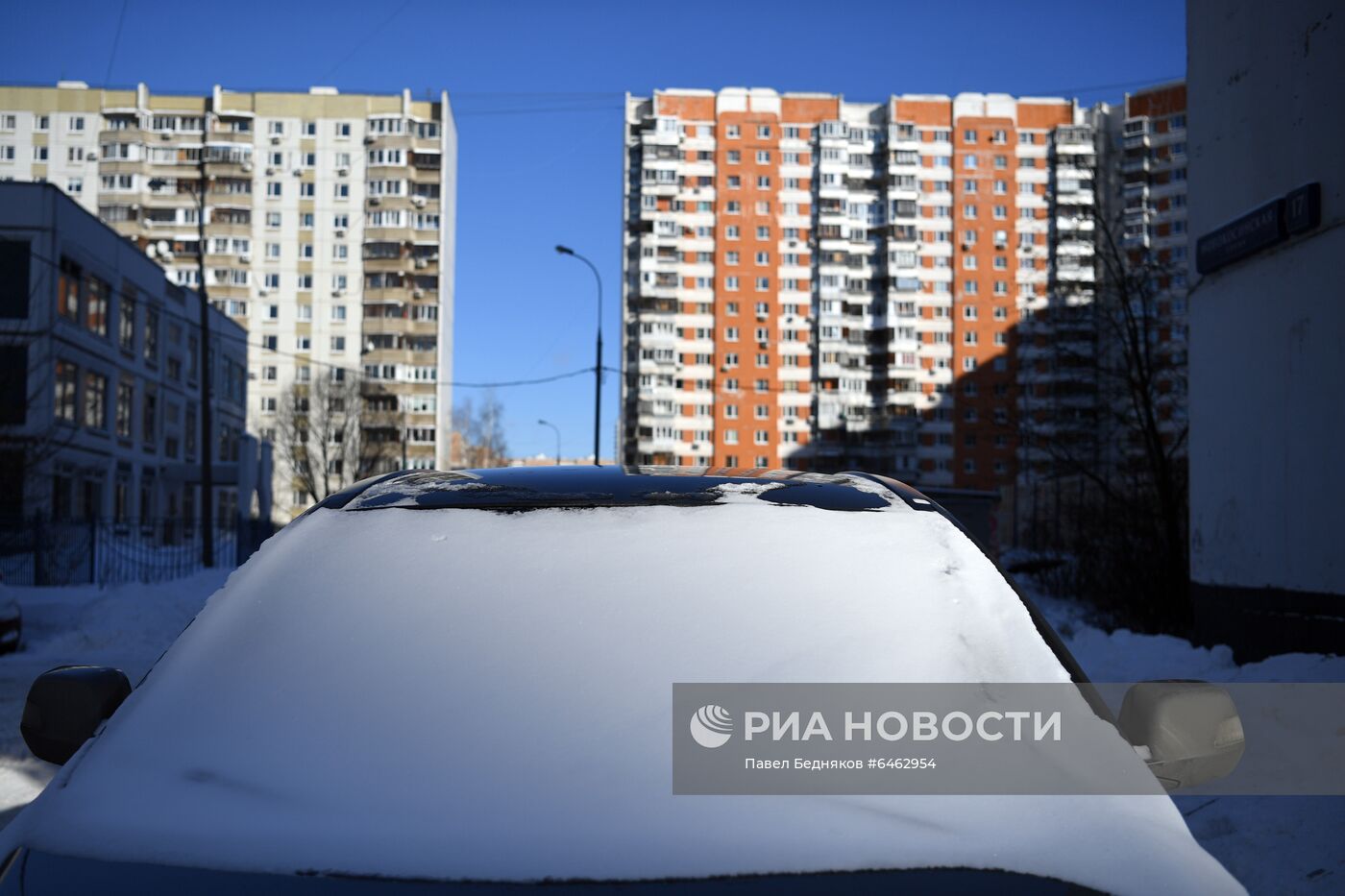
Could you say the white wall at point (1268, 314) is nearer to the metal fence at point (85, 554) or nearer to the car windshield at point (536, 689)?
the car windshield at point (536, 689)

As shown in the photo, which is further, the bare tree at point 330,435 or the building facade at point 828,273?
the building facade at point 828,273

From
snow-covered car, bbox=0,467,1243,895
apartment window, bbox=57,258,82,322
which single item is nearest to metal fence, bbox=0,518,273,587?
apartment window, bbox=57,258,82,322

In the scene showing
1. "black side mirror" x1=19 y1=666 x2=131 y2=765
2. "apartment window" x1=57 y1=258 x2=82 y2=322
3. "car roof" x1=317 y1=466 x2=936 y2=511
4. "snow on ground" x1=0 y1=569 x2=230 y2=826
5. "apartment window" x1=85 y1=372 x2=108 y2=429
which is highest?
"apartment window" x1=57 y1=258 x2=82 y2=322

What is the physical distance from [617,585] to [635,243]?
336 feet

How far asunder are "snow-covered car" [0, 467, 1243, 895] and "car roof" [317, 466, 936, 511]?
0.4 inches

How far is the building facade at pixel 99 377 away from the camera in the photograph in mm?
33062

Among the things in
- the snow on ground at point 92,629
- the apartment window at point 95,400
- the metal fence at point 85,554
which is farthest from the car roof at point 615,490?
the apartment window at point 95,400

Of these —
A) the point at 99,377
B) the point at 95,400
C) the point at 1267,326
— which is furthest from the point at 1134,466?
the point at 99,377

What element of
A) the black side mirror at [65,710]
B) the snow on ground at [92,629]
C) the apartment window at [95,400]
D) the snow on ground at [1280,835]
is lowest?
the snow on ground at [92,629]

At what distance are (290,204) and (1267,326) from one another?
312 ft

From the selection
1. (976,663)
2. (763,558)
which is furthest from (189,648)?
(976,663)

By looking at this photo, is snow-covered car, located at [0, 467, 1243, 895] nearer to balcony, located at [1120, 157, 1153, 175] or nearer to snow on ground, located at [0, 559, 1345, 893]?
snow on ground, located at [0, 559, 1345, 893]

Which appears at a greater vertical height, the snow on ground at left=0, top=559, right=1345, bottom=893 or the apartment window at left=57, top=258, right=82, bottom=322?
the apartment window at left=57, top=258, right=82, bottom=322

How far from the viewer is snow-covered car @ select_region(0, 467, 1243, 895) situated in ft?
4.82
